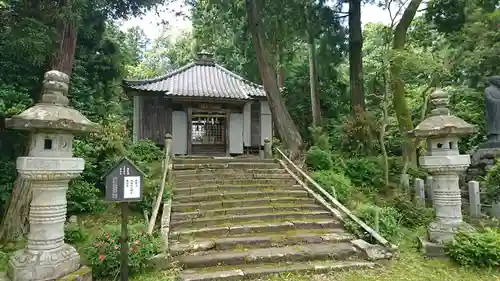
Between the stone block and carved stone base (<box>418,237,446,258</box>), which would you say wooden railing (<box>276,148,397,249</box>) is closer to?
carved stone base (<box>418,237,446,258</box>)

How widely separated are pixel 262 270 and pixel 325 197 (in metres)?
3.65

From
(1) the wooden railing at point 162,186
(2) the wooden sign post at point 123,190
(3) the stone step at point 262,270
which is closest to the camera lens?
(2) the wooden sign post at point 123,190

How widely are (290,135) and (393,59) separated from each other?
13.1ft

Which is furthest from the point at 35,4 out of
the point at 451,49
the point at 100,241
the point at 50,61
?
the point at 451,49

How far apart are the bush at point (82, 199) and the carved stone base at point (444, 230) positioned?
708 cm

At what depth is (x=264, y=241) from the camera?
5.64 metres

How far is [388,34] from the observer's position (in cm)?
1010

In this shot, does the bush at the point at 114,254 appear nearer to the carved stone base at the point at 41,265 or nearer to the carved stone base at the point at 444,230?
the carved stone base at the point at 41,265

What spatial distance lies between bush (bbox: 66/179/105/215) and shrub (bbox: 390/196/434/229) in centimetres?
736

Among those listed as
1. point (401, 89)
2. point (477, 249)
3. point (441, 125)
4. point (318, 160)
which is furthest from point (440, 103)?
point (401, 89)

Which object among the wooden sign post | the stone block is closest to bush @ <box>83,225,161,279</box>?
the stone block

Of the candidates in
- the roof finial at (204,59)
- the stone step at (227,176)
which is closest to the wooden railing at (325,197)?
the stone step at (227,176)

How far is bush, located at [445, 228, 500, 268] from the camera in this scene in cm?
475

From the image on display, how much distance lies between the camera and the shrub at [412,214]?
710 centimetres
